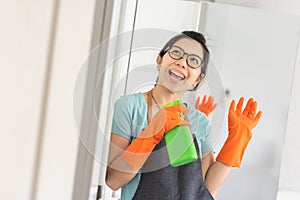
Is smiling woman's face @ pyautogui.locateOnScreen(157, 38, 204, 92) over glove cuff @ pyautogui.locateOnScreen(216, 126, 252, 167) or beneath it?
over

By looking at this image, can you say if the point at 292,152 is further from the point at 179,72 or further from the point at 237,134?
the point at 179,72

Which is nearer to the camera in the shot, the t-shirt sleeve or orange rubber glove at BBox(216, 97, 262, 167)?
the t-shirt sleeve

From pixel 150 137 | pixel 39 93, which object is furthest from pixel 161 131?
pixel 39 93

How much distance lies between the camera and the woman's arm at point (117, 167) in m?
0.78

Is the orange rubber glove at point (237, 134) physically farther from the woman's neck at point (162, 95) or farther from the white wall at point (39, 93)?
the white wall at point (39, 93)

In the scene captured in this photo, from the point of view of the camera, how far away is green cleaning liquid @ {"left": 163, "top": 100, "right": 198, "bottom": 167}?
0.78m

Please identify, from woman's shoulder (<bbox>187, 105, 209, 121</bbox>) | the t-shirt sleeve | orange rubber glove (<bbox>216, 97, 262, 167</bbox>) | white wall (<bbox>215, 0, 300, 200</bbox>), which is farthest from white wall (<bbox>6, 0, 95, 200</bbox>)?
white wall (<bbox>215, 0, 300, 200</bbox>)

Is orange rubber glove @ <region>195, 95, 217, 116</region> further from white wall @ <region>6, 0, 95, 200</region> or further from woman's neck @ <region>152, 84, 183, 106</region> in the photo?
white wall @ <region>6, 0, 95, 200</region>

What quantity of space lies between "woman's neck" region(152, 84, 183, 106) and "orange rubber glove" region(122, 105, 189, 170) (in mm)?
14

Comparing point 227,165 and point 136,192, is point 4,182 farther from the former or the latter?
point 227,165

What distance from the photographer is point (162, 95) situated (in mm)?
796

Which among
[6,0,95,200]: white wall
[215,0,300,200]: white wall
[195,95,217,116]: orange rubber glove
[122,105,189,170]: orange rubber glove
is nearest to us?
[6,0,95,200]: white wall

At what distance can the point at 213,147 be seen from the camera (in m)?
0.87

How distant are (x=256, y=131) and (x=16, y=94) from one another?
2.27 ft
